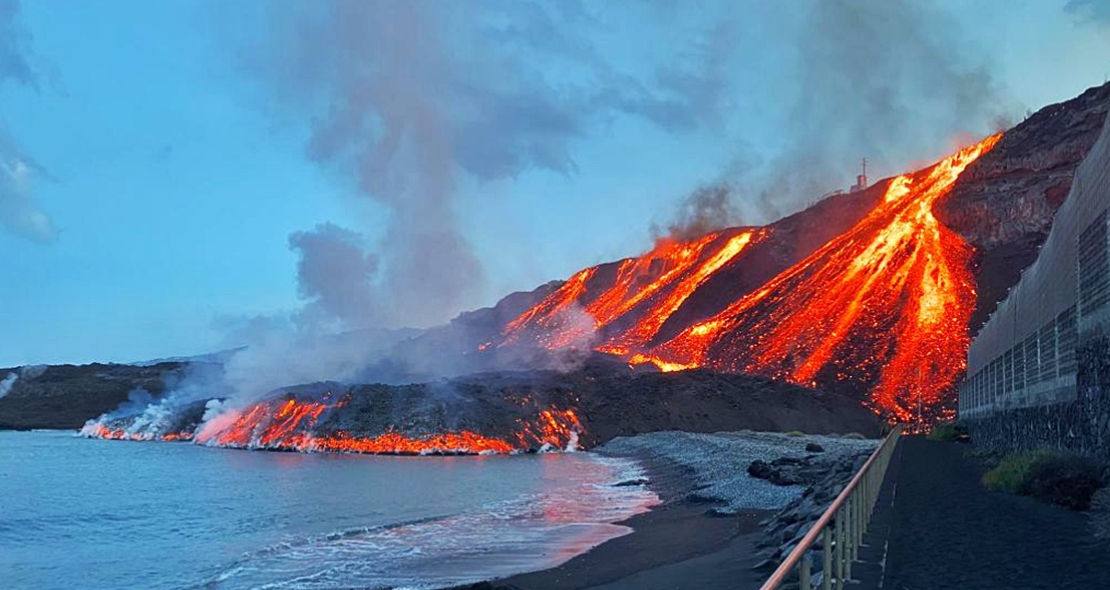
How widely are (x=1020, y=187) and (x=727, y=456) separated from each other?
11247 cm

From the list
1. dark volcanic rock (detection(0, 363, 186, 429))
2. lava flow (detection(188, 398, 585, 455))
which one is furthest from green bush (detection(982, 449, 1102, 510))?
dark volcanic rock (detection(0, 363, 186, 429))

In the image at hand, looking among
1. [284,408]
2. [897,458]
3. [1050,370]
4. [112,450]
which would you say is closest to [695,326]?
[284,408]

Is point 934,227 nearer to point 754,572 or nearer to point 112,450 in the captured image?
point 112,450

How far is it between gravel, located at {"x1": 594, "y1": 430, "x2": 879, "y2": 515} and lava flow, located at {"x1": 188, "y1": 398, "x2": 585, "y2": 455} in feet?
18.6

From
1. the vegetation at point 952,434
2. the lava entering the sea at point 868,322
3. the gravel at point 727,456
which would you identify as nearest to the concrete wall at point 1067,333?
the gravel at point 727,456

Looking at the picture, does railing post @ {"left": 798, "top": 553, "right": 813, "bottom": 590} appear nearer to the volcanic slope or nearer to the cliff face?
the volcanic slope

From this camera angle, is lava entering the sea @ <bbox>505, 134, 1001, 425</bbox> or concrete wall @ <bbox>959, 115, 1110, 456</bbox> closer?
concrete wall @ <bbox>959, 115, 1110, 456</bbox>

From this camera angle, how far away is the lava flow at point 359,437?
86938 millimetres

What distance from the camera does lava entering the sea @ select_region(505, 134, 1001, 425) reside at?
112125 mm

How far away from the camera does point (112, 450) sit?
95.2 meters

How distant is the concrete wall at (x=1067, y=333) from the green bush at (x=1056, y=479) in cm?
40

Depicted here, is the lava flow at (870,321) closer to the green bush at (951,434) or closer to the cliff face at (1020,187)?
the cliff face at (1020,187)

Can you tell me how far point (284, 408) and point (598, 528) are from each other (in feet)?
268

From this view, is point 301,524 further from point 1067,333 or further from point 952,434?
point 952,434
